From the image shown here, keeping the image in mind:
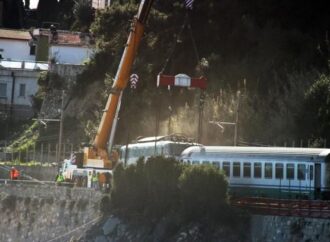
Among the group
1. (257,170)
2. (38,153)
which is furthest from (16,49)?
(257,170)

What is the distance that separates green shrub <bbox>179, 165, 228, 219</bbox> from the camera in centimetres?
3200

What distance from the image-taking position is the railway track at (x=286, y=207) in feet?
95.1

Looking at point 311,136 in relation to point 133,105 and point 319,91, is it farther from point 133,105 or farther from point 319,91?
point 133,105

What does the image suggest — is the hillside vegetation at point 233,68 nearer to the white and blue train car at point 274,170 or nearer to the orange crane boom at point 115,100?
the orange crane boom at point 115,100

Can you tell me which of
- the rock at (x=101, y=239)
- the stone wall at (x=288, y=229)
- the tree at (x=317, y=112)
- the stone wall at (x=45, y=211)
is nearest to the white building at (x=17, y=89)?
the stone wall at (x=45, y=211)

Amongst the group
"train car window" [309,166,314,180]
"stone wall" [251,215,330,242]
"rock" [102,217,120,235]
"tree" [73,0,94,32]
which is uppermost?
"tree" [73,0,94,32]

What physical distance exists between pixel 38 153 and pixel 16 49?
2787cm

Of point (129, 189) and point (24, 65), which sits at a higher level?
point (24, 65)

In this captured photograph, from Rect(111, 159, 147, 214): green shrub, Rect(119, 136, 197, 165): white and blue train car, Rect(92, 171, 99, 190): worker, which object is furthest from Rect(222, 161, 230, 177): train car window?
Rect(92, 171, 99, 190): worker

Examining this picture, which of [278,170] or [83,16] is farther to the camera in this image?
[83,16]

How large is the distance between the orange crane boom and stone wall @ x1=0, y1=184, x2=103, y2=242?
3.50 m

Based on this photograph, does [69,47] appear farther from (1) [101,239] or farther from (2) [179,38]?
(1) [101,239]

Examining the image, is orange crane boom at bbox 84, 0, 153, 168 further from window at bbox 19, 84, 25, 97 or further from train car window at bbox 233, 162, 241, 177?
window at bbox 19, 84, 25, 97

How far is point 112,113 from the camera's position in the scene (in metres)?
45.8
